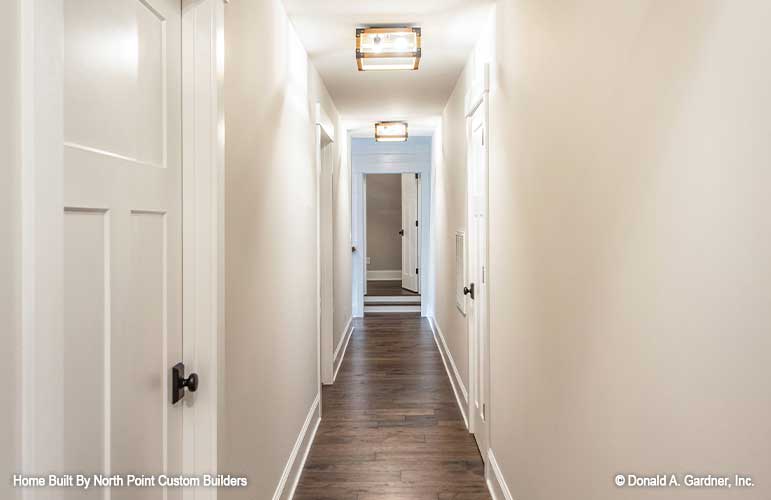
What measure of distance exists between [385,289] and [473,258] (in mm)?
6581

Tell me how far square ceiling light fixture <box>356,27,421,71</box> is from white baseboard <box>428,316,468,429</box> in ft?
7.65

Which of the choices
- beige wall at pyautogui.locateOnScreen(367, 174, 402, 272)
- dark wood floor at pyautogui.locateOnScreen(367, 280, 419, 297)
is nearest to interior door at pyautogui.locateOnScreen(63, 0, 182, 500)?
dark wood floor at pyautogui.locateOnScreen(367, 280, 419, 297)

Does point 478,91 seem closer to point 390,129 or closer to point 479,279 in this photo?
point 479,279

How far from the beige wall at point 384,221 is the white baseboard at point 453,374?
14.9 ft

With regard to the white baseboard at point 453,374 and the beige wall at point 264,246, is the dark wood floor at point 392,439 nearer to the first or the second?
the white baseboard at point 453,374

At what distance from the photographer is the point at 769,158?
0.76 metres

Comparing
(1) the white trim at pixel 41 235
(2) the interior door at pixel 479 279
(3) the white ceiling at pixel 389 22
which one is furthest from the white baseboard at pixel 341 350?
(1) the white trim at pixel 41 235

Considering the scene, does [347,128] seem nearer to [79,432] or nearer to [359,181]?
[359,181]

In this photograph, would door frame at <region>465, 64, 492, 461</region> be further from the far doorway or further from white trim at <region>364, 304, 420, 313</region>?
the far doorway

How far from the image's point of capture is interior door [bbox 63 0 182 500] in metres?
1.03

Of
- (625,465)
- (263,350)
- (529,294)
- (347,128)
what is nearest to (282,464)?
(263,350)

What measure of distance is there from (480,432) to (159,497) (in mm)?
2235

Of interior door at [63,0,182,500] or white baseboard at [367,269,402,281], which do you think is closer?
interior door at [63,0,182,500]

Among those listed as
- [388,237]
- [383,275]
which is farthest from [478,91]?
[383,275]
